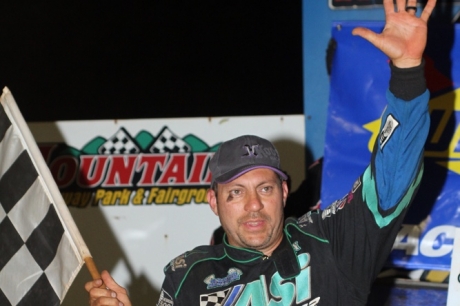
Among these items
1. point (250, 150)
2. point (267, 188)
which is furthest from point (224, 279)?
point (250, 150)

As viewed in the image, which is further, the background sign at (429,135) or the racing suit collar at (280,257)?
the background sign at (429,135)

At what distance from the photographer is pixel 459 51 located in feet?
12.9

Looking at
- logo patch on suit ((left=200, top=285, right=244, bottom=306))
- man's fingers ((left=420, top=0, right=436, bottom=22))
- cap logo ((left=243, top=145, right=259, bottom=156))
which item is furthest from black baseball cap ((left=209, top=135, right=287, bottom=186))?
man's fingers ((left=420, top=0, right=436, bottom=22))

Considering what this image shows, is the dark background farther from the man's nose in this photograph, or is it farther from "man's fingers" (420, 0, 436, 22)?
"man's fingers" (420, 0, 436, 22)

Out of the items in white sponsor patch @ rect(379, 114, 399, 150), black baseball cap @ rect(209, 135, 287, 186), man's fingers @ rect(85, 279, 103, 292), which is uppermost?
white sponsor patch @ rect(379, 114, 399, 150)

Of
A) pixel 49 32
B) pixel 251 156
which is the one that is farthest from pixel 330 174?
pixel 49 32

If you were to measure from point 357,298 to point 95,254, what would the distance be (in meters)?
2.50

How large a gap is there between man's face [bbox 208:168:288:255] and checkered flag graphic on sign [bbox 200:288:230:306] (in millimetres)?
180

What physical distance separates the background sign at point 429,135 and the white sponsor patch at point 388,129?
1438 mm

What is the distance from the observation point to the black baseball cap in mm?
2799

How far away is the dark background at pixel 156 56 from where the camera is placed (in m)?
8.20

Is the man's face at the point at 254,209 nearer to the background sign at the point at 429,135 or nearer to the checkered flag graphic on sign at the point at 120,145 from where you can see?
the background sign at the point at 429,135

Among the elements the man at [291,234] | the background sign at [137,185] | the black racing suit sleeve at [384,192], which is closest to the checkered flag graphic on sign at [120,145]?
the background sign at [137,185]

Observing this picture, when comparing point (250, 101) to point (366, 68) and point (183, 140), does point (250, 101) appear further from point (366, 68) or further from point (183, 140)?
point (366, 68)
